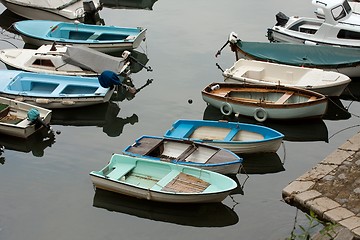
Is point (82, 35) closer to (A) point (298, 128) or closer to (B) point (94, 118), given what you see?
(B) point (94, 118)

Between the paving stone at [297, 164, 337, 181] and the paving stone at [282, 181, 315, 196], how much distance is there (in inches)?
7.1

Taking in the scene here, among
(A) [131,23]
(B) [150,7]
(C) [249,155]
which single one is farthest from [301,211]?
(B) [150,7]

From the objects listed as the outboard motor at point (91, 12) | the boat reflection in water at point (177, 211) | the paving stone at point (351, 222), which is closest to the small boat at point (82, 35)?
the outboard motor at point (91, 12)

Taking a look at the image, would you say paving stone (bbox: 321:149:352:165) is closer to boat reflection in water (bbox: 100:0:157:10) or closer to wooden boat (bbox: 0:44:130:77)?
wooden boat (bbox: 0:44:130:77)

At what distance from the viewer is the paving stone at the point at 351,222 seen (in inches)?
504

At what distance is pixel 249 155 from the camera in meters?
16.9

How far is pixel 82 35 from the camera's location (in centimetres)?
2498

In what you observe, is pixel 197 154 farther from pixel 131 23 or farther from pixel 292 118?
pixel 131 23

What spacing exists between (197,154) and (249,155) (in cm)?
159

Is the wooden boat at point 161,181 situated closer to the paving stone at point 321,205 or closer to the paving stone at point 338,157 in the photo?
the paving stone at point 321,205

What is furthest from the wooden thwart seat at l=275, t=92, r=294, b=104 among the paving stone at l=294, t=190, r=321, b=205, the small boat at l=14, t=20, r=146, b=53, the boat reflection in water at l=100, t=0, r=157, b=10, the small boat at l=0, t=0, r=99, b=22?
the boat reflection in water at l=100, t=0, r=157, b=10

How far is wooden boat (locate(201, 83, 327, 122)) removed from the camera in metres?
18.3

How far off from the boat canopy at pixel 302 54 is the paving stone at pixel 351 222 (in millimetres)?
8855

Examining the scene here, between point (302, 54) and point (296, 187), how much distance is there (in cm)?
827
